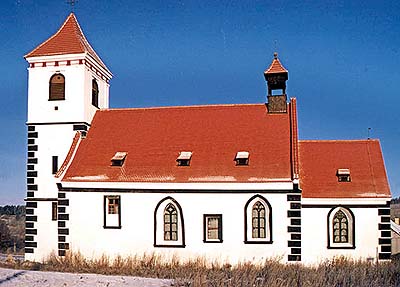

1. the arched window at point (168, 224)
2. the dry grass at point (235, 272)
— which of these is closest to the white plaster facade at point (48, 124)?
the dry grass at point (235, 272)

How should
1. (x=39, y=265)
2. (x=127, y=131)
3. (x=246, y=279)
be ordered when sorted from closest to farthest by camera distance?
(x=246, y=279) < (x=39, y=265) < (x=127, y=131)

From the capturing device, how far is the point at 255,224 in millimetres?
26812

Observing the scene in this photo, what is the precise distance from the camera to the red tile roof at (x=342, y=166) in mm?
27578

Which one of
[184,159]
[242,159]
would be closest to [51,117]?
[184,159]

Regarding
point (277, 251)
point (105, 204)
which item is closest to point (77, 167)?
point (105, 204)

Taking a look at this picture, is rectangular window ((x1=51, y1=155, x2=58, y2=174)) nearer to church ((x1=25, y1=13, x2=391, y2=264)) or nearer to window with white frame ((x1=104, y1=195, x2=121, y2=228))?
church ((x1=25, y1=13, x2=391, y2=264))

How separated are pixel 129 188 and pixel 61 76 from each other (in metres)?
7.99

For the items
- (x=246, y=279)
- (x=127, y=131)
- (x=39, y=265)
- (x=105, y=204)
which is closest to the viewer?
(x=246, y=279)

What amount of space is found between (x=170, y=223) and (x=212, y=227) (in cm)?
206

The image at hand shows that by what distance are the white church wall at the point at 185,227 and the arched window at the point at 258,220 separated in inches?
7.7

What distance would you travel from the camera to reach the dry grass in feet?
55.3

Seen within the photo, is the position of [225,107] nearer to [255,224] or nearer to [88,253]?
[255,224]

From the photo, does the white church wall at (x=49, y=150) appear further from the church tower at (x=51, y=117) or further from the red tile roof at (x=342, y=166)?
the red tile roof at (x=342, y=166)

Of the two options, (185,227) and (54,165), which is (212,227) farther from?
(54,165)
